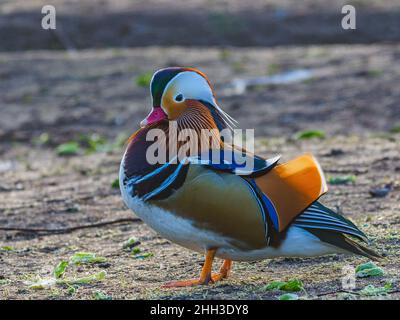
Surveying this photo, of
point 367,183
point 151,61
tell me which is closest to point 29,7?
point 151,61

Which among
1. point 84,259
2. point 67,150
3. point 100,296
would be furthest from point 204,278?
point 67,150

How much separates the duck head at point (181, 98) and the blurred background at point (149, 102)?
38.1 inches

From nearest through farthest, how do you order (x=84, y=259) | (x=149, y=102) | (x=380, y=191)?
(x=84, y=259) < (x=380, y=191) < (x=149, y=102)

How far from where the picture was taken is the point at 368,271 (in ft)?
18.2

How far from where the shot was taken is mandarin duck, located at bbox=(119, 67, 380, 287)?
5.24 m

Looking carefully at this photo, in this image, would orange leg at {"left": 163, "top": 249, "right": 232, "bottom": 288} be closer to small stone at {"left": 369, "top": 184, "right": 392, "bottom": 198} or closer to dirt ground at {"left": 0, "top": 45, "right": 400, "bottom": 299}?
dirt ground at {"left": 0, "top": 45, "right": 400, "bottom": 299}

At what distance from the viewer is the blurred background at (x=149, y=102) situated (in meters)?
7.07

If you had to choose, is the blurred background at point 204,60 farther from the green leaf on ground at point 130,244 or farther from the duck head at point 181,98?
the duck head at point 181,98

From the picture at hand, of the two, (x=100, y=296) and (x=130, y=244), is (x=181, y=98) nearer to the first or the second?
(x=100, y=296)

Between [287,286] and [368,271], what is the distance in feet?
1.78

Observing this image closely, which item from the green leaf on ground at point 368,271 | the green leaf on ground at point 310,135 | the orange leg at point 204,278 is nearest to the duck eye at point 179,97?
the orange leg at point 204,278
